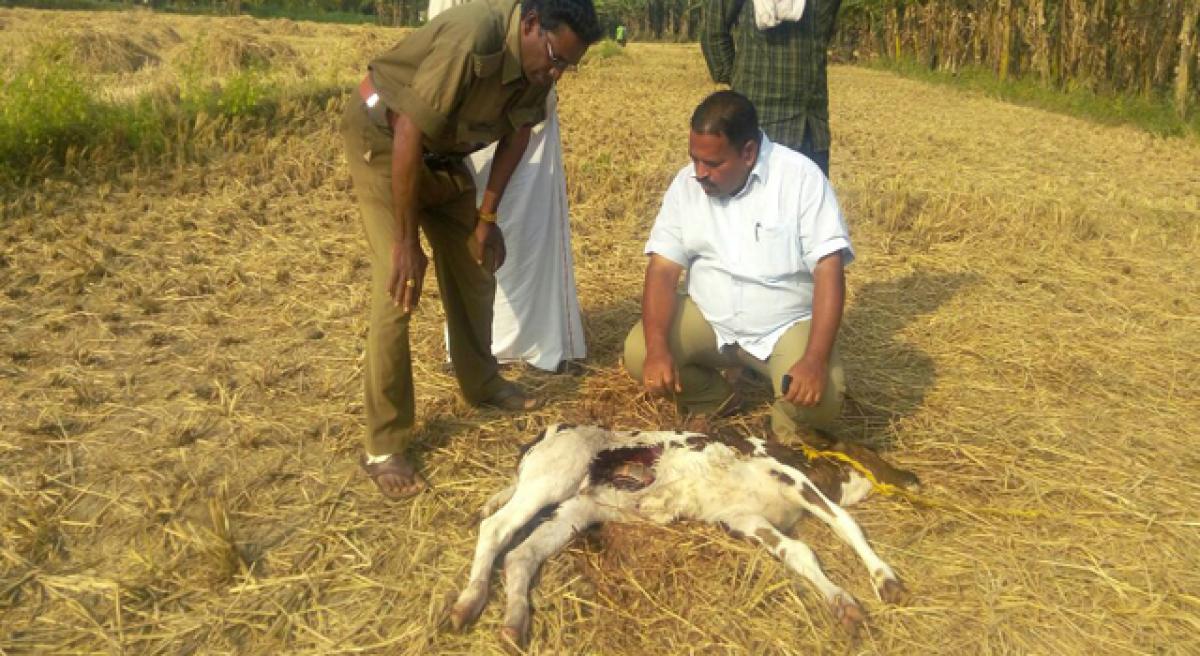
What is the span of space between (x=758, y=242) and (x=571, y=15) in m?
1.21

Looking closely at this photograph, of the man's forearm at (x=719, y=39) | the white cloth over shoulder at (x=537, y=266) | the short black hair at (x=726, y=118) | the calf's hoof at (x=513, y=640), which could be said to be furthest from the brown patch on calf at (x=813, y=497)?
the man's forearm at (x=719, y=39)

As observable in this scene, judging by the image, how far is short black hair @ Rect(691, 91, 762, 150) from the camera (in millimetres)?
3516

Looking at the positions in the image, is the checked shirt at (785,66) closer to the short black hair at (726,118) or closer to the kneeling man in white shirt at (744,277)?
the kneeling man in white shirt at (744,277)

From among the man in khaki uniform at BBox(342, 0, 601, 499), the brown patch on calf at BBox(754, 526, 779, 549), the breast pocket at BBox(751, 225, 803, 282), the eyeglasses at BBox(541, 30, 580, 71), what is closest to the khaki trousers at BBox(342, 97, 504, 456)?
the man in khaki uniform at BBox(342, 0, 601, 499)

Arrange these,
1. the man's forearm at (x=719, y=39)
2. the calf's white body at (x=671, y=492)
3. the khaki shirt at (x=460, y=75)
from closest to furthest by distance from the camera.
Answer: the calf's white body at (x=671, y=492) < the khaki shirt at (x=460, y=75) < the man's forearm at (x=719, y=39)

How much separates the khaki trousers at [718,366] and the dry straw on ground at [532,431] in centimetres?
21

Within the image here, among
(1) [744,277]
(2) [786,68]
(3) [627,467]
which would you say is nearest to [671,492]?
(3) [627,467]

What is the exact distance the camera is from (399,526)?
3.41 meters

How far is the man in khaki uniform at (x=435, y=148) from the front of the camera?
10.6ft

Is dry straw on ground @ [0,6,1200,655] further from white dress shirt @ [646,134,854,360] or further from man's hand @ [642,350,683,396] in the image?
white dress shirt @ [646,134,854,360]

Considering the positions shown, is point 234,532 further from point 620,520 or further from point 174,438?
point 620,520

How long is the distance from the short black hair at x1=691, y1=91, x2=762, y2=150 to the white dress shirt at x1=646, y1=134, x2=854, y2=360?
0.23 metres

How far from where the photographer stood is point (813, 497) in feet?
10.8

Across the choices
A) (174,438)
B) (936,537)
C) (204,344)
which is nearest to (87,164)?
(204,344)
